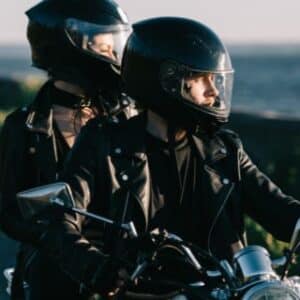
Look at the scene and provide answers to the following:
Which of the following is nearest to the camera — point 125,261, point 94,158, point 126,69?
point 125,261

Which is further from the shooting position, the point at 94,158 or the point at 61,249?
the point at 94,158

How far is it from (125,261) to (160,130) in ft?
3.54

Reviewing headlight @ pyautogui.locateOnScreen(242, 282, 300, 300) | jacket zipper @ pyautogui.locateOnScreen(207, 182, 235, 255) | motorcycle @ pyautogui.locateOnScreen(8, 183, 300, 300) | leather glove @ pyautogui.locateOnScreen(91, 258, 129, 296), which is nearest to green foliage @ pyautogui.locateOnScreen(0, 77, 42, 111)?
jacket zipper @ pyautogui.locateOnScreen(207, 182, 235, 255)

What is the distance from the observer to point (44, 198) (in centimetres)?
530

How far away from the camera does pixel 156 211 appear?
237 inches

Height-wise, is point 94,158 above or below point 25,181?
above

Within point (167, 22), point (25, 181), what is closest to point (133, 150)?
point (167, 22)

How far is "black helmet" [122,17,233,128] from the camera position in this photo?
6.03m

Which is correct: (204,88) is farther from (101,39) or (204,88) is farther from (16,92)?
(16,92)

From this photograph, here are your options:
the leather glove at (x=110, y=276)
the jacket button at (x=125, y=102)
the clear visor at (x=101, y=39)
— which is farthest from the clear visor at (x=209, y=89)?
the clear visor at (x=101, y=39)

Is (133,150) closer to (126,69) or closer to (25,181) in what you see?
(126,69)

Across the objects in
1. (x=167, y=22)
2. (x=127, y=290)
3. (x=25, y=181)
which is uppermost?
(x=167, y=22)

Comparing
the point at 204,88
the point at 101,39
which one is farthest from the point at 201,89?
the point at 101,39

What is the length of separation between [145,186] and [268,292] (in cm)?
117
